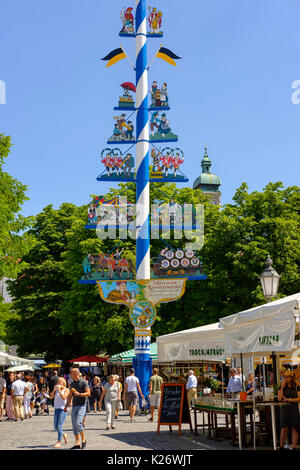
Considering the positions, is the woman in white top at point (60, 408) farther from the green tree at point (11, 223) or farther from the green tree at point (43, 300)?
the green tree at point (43, 300)

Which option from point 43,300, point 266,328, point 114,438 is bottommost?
point 114,438

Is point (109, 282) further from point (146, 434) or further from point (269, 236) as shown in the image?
point (146, 434)

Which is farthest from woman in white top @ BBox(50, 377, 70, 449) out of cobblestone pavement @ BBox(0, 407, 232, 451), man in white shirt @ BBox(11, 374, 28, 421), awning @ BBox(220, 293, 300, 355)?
man in white shirt @ BBox(11, 374, 28, 421)

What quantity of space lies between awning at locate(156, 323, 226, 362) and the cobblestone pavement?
79.8 inches

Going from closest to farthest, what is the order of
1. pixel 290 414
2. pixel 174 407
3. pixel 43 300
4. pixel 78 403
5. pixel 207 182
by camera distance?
pixel 290 414 → pixel 78 403 → pixel 174 407 → pixel 43 300 → pixel 207 182

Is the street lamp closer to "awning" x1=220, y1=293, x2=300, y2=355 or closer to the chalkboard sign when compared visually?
"awning" x1=220, y1=293, x2=300, y2=355

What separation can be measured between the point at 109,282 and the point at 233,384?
1210cm

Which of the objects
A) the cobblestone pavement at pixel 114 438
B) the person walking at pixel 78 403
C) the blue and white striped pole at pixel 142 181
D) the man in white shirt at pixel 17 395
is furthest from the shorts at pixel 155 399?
the blue and white striped pole at pixel 142 181

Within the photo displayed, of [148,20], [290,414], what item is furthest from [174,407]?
[148,20]

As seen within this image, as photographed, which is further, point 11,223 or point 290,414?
point 11,223

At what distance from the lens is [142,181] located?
31.6 m

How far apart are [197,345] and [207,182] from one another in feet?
398

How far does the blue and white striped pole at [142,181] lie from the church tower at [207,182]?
10230 centimetres

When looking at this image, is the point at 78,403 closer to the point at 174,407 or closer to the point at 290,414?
the point at 174,407
